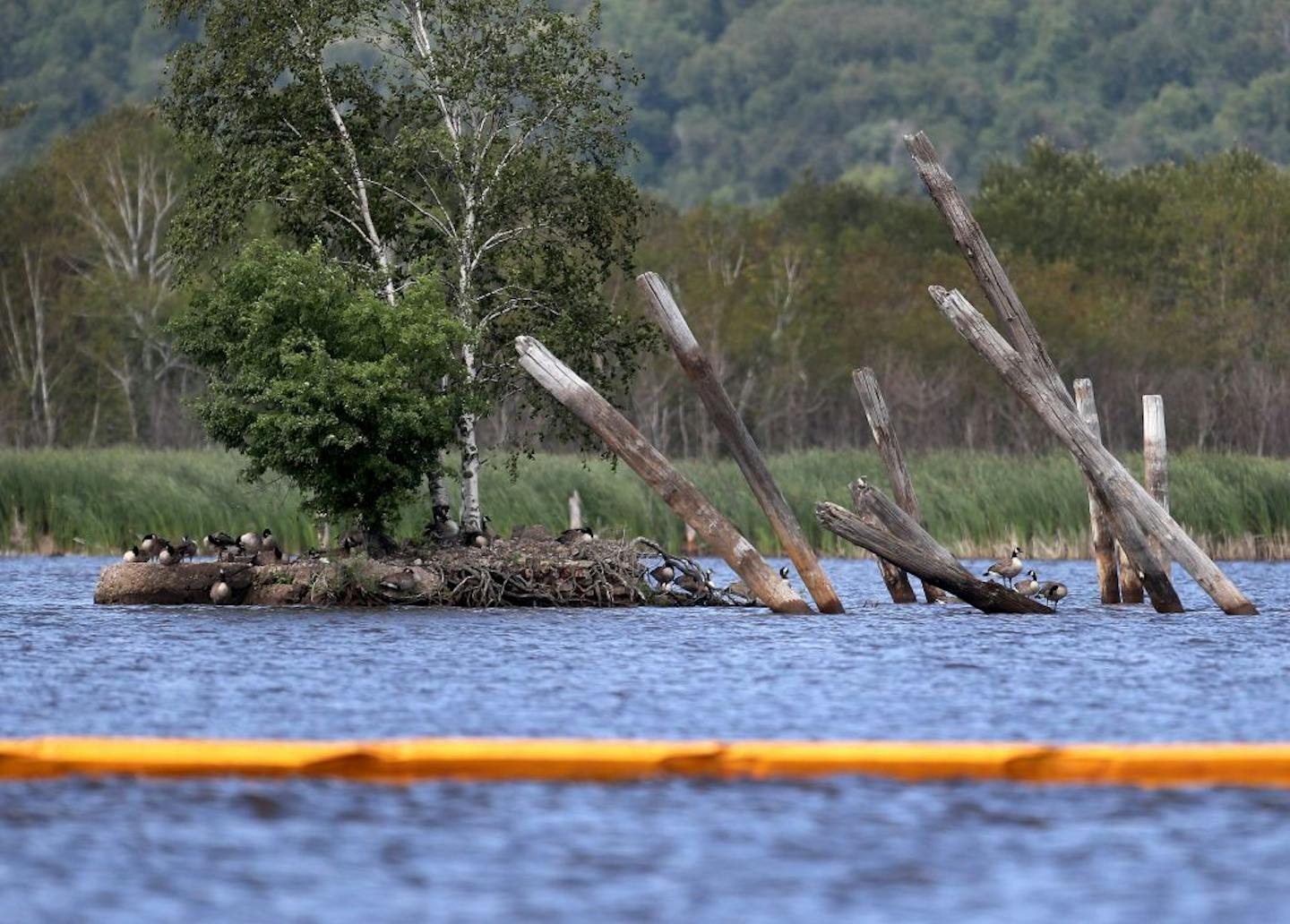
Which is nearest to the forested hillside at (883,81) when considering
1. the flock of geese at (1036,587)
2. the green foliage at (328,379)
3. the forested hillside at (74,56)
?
the forested hillside at (74,56)

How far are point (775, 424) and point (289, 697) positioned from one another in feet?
227

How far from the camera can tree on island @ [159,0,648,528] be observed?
3816 centimetres

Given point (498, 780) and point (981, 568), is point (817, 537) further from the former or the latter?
point (498, 780)

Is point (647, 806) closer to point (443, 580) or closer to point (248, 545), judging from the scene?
point (443, 580)

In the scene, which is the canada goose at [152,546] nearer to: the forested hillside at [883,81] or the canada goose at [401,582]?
the canada goose at [401,582]

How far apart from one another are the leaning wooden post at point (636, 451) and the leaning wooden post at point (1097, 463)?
3997 mm

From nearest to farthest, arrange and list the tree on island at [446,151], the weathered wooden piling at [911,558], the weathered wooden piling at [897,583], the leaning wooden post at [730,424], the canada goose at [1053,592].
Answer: the weathered wooden piling at [911,558]
the leaning wooden post at [730,424]
the canada goose at [1053,592]
the weathered wooden piling at [897,583]
the tree on island at [446,151]

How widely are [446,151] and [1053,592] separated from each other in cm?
1140

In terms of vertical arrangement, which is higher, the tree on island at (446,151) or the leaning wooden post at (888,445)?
the tree on island at (446,151)

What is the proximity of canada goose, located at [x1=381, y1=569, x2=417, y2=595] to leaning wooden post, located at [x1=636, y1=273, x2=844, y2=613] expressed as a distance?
5.59 metres

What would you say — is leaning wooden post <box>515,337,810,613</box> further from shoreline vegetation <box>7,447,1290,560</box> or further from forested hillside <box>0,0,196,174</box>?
forested hillside <box>0,0,196,174</box>

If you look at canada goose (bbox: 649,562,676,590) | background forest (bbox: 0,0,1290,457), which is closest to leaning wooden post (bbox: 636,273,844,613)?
canada goose (bbox: 649,562,676,590)

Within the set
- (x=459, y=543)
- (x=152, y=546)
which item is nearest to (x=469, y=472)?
(x=459, y=543)

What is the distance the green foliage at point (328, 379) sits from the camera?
34531mm
